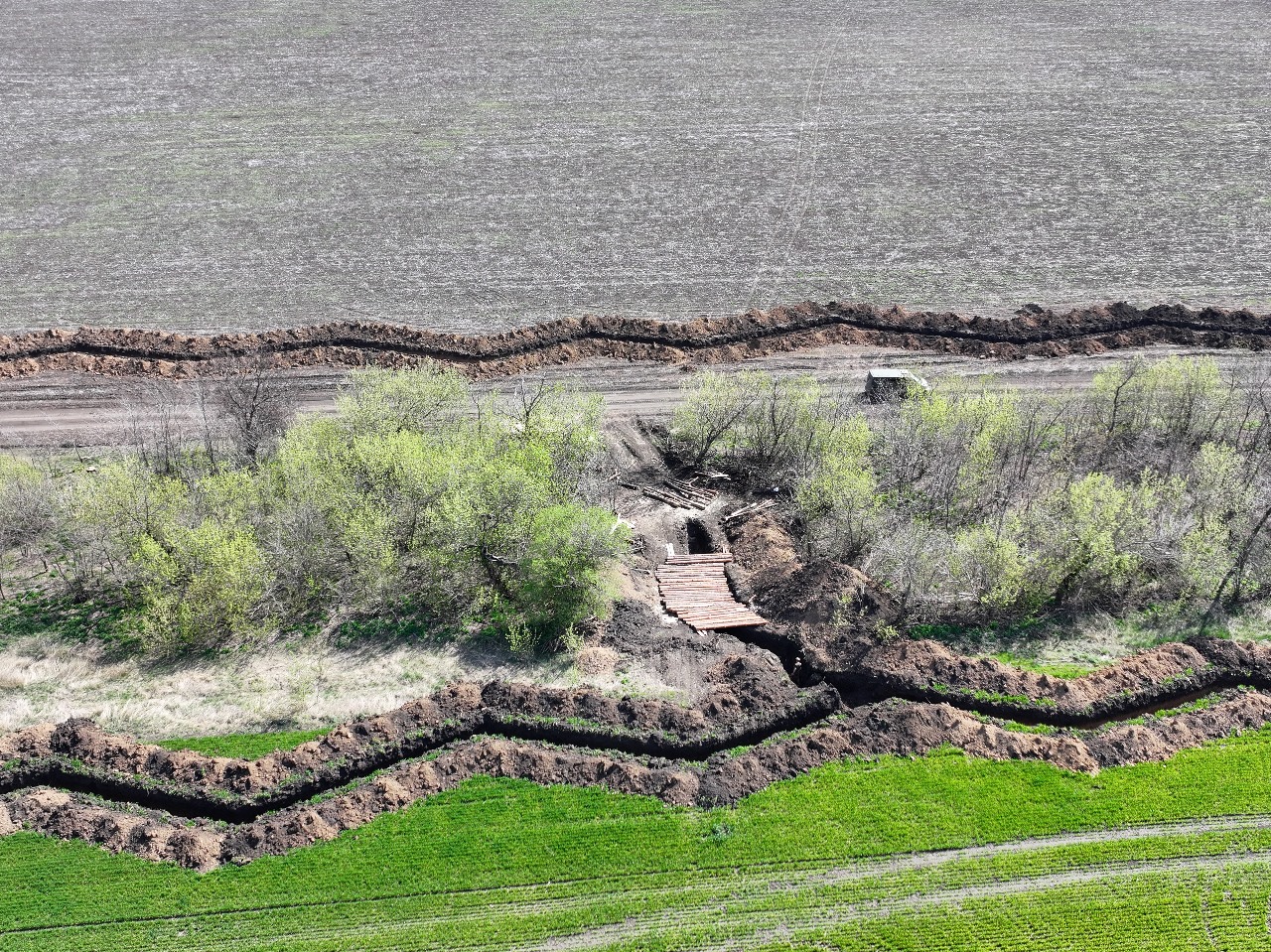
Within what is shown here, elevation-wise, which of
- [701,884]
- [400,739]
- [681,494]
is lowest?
[701,884]

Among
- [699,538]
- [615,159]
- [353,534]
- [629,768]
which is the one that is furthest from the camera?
[615,159]

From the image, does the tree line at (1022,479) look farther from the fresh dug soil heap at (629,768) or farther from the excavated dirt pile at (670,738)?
the fresh dug soil heap at (629,768)

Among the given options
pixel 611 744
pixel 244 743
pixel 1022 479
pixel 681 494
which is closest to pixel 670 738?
pixel 611 744

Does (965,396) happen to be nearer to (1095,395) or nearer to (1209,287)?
(1095,395)

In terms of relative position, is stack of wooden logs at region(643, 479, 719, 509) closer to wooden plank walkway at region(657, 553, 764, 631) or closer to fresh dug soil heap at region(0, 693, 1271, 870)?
wooden plank walkway at region(657, 553, 764, 631)


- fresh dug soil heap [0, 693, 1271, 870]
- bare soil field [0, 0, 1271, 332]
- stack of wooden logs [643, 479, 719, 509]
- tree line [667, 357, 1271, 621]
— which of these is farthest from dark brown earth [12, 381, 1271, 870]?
bare soil field [0, 0, 1271, 332]

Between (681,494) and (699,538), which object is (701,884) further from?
(681,494)
